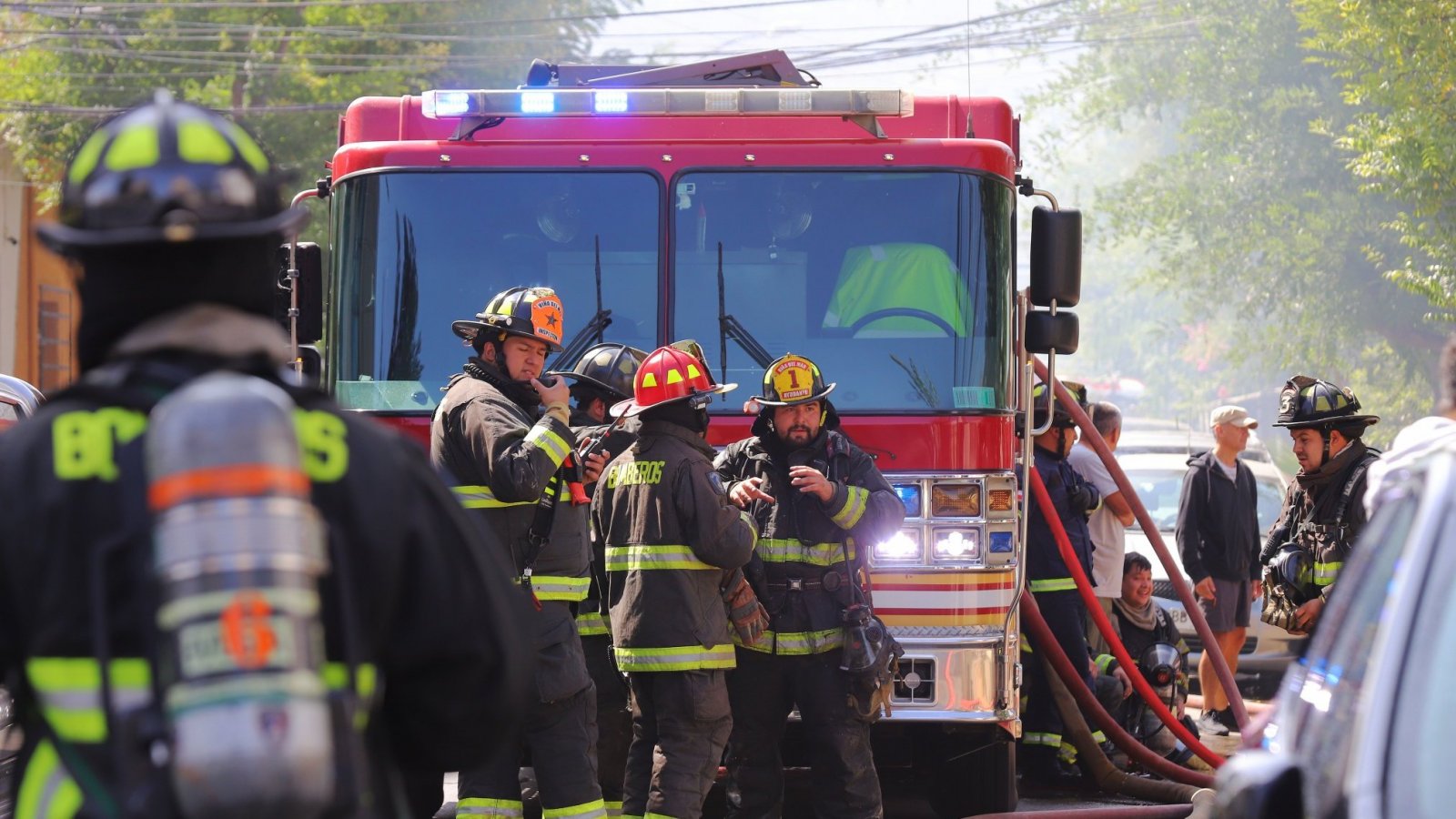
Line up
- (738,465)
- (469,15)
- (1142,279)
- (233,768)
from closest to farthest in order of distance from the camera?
1. (233,768)
2. (738,465)
3. (469,15)
4. (1142,279)

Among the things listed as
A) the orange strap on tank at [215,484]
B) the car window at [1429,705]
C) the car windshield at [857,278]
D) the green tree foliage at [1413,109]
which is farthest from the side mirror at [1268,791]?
the green tree foliage at [1413,109]

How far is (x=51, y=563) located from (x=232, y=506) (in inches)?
11.3

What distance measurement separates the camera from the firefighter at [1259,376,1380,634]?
7215mm

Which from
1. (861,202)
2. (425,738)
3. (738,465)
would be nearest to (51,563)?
(425,738)

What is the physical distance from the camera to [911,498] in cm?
668

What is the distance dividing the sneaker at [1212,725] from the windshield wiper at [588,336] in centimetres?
473

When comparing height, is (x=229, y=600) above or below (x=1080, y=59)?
below

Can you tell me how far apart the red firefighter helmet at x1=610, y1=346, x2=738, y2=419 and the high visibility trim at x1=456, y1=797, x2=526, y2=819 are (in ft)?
4.27

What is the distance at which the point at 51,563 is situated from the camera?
6.93 ft

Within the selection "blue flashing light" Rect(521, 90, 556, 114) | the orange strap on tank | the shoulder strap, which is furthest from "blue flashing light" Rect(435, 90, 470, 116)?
the orange strap on tank

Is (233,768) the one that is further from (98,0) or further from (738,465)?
(98,0)

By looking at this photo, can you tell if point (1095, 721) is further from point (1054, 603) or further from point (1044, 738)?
point (1054, 603)

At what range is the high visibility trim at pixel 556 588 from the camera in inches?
235

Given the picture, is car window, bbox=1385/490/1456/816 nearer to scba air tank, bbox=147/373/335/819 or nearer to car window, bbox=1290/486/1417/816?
car window, bbox=1290/486/1417/816
